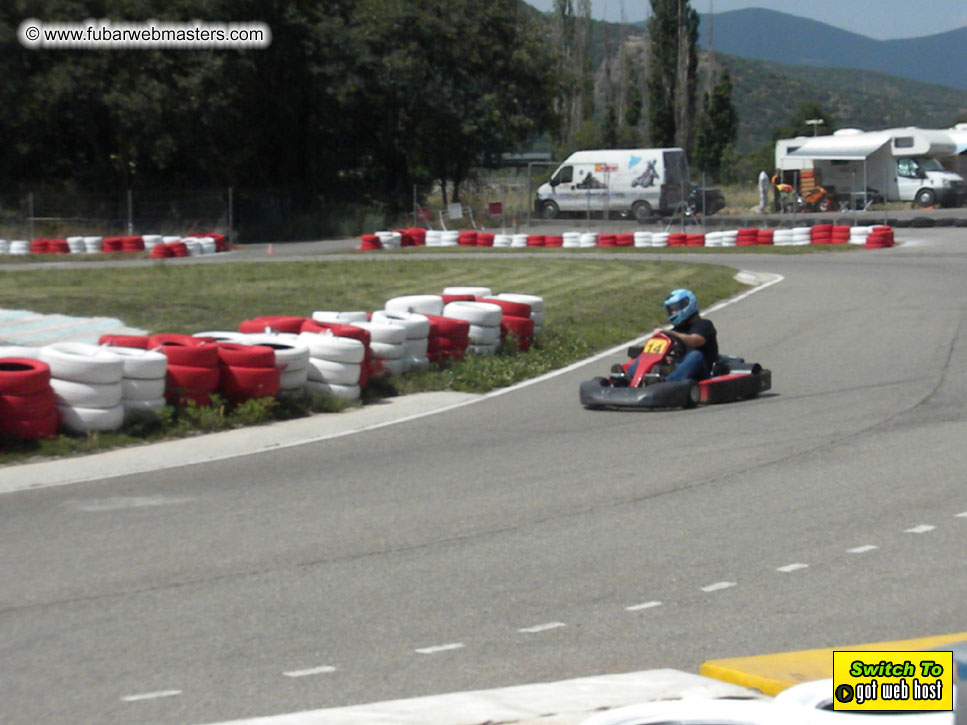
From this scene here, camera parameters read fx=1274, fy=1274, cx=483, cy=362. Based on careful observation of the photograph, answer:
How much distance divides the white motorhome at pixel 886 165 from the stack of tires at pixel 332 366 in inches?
1419

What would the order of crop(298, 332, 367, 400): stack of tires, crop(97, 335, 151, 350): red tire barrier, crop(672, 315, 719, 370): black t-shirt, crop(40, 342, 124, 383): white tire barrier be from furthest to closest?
crop(298, 332, 367, 400): stack of tires, crop(97, 335, 151, 350): red tire barrier, crop(672, 315, 719, 370): black t-shirt, crop(40, 342, 124, 383): white tire barrier

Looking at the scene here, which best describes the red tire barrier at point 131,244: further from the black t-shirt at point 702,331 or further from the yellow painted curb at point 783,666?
the yellow painted curb at point 783,666

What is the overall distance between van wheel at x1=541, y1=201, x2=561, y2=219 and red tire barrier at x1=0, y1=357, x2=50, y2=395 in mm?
35716

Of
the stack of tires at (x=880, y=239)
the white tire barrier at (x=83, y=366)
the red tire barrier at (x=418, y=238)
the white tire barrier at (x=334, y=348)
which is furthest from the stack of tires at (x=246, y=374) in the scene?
the red tire barrier at (x=418, y=238)

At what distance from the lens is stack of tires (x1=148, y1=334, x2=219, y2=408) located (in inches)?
437

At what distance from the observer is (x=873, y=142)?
45.0m

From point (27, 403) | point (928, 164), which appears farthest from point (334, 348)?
point (928, 164)

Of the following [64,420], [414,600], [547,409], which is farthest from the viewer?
[547,409]

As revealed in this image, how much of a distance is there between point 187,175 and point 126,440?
36461 millimetres

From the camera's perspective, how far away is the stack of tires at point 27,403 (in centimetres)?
984

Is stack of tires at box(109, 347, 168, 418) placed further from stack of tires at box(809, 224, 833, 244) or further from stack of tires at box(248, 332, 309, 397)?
stack of tires at box(809, 224, 833, 244)

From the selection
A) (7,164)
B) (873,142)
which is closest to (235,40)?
(7,164)

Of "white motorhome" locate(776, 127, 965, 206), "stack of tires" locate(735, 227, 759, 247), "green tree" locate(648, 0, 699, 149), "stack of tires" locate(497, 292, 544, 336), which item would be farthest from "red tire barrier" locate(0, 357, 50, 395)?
"green tree" locate(648, 0, 699, 149)

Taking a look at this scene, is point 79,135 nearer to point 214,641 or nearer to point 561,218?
point 561,218
